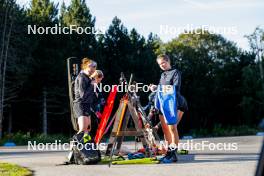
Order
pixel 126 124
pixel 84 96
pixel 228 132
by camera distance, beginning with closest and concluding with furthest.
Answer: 1. pixel 84 96
2. pixel 126 124
3. pixel 228 132

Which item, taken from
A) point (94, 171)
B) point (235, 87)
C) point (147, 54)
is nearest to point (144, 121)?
point (94, 171)

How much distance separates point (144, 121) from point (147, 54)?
39387 mm

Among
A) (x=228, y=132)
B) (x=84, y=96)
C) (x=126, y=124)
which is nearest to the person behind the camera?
(x=84, y=96)

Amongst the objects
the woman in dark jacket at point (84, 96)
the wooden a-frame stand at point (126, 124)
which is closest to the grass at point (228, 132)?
the wooden a-frame stand at point (126, 124)

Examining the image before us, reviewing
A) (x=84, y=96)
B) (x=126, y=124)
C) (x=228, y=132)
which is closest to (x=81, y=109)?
(x=84, y=96)

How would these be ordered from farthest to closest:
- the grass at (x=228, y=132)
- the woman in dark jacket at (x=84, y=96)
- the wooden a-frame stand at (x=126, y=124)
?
the grass at (x=228, y=132) → the wooden a-frame stand at (x=126, y=124) → the woman in dark jacket at (x=84, y=96)

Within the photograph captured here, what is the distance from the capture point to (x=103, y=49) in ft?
163

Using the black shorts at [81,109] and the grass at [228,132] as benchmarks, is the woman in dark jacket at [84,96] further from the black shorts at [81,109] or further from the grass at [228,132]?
the grass at [228,132]

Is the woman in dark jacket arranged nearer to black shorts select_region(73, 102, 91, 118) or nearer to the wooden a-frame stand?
black shorts select_region(73, 102, 91, 118)

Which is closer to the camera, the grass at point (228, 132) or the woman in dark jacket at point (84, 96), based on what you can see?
the woman in dark jacket at point (84, 96)

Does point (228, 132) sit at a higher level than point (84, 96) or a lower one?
lower

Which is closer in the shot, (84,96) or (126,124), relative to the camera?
(84,96)

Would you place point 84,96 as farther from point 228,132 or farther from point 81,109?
point 228,132

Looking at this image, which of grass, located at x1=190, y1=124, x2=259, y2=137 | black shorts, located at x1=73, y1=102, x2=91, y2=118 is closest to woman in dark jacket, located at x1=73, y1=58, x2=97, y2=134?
black shorts, located at x1=73, y1=102, x2=91, y2=118
